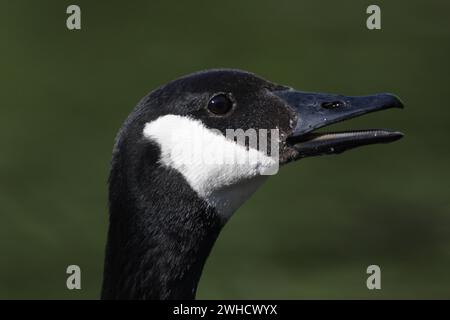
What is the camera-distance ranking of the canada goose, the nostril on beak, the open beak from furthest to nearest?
the nostril on beak, the open beak, the canada goose

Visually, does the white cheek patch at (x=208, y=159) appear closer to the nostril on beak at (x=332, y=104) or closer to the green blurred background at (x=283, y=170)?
the nostril on beak at (x=332, y=104)

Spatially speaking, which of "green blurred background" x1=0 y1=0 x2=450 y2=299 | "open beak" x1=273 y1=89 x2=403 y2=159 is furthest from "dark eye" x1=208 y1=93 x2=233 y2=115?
"green blurred background" x1=0 y1=0 x2=450 y2=299

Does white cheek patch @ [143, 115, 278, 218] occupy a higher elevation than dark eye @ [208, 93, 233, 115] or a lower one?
lower

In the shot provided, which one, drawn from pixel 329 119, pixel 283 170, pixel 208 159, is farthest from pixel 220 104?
pixel 283 170

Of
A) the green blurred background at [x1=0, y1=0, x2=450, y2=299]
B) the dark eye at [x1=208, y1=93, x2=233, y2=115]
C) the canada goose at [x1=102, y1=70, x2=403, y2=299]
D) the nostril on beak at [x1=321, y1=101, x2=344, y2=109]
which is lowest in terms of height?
the canada goose at [x1=102, y1=70, x2=403, y2=299]

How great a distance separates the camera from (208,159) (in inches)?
180

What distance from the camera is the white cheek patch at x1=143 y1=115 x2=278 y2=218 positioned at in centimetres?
451

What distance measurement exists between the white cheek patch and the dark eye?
7cm

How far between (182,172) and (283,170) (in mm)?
4081

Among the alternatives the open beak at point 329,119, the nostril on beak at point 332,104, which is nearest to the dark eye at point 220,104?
the open beak at point 329,119

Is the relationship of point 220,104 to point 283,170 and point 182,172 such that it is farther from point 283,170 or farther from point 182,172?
point 283,170

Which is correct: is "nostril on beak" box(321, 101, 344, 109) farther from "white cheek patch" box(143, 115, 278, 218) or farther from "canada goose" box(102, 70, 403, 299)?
"white cheek patch" box(143, 115, 278, 218)
